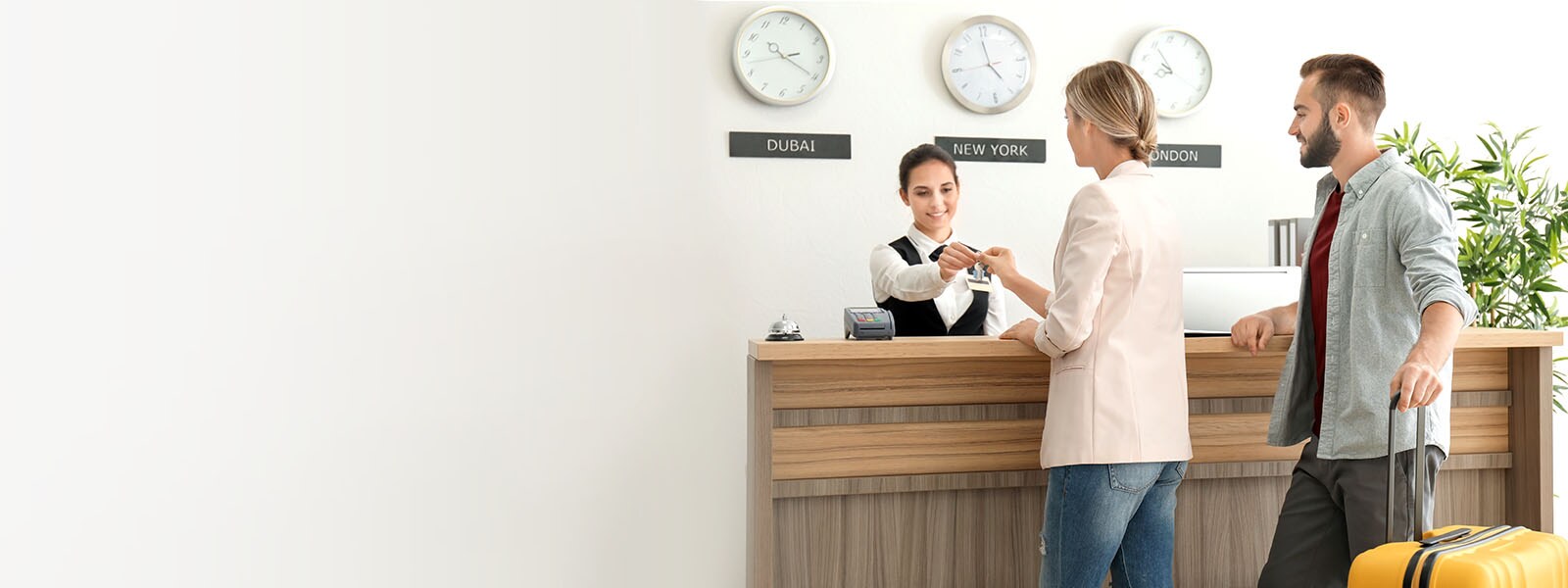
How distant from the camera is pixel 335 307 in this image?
5.0 inches

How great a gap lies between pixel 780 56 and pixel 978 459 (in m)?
1.97

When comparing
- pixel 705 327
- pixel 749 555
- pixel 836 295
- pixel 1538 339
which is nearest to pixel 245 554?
pixel 705 327

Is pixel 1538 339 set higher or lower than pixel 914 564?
higher

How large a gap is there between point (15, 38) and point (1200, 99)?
4351 mm

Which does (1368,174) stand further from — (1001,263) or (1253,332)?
(1001,263)

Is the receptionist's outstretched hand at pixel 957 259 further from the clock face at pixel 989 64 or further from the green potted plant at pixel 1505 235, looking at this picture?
the green potted plant at pixel 1505 235

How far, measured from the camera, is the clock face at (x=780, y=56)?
3.74m

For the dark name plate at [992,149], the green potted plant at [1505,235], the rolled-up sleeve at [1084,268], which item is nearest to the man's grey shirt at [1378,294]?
the rolled-up sleeve at [1084,268]

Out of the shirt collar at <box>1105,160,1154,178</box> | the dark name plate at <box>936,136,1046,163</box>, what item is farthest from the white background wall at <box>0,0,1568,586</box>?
the dark name plate at <box>936,136,1046,163</box>

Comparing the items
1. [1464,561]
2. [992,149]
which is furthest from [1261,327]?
[992,149]

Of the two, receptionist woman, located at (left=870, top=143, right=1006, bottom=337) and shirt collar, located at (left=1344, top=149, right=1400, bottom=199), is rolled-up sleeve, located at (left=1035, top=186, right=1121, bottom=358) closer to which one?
shirt collar, located at (left=1344, top=149, right=1400, bottom=199)

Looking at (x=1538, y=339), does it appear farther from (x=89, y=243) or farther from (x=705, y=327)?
(x=89, y=243)

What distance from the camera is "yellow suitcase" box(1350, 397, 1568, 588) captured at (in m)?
1.42

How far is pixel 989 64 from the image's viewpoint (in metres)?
3.91
